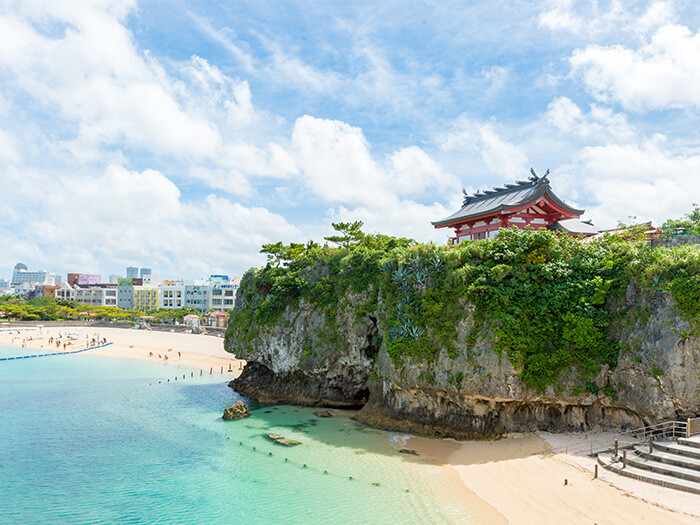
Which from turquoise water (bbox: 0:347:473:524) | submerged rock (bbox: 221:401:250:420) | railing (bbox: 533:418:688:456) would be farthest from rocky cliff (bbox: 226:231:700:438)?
submerged rock (bbox: 221:401:250:420)

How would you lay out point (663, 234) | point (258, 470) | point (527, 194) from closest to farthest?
point (258, 470), point (663, 234), point (527, 194)

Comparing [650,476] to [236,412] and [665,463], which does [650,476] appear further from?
[236,412]

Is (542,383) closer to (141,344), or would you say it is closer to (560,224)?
(560,224)

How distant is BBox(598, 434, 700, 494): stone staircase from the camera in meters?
16.1

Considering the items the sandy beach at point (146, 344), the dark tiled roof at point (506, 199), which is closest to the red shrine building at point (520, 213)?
the dark tiled roof at point (506, 199)

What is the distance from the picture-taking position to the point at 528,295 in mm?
23703

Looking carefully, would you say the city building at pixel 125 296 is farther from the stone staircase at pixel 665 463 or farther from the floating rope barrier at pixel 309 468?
the stone staircase at pixel 665 463

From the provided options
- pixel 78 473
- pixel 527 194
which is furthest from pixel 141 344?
pixel 527 194

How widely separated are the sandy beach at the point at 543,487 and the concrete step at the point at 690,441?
316 centimetres

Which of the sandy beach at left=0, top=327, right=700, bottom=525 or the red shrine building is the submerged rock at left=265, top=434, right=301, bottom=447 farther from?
the red shrine building

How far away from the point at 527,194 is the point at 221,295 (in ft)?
340

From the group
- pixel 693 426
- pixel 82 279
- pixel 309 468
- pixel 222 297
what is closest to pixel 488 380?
pixel 693 426

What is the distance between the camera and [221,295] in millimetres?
122375

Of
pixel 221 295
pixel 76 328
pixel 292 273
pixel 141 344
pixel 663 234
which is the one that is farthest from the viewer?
pixel 221 295
